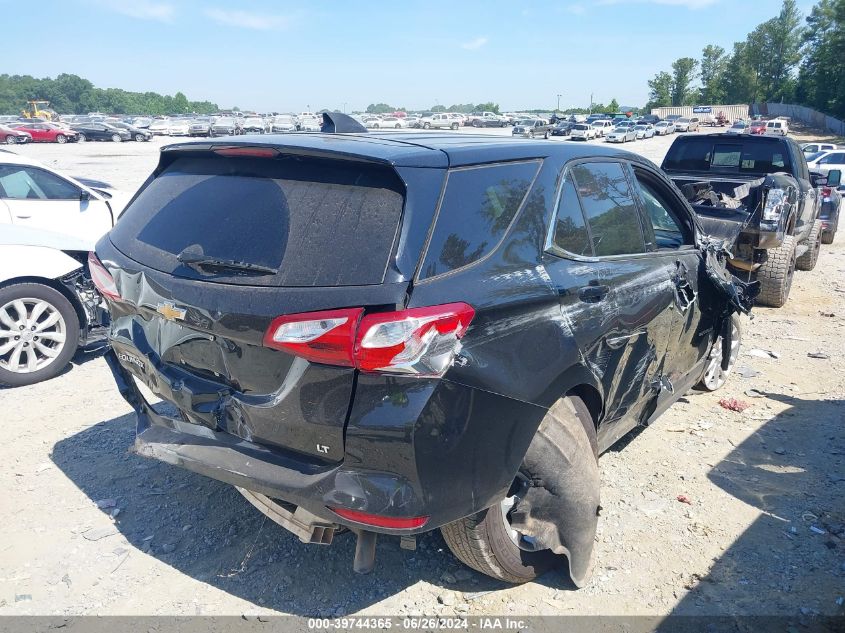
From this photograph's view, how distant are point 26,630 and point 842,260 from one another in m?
12.7

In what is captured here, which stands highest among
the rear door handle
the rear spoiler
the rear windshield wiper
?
the rear spoiler

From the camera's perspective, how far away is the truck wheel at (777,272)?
784 centimetres

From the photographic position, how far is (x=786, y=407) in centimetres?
515

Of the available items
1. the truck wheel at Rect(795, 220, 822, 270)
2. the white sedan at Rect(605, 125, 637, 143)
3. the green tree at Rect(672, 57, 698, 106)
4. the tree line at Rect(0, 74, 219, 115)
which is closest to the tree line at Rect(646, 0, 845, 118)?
the green tree at Rect(672, 57, 698, 106)

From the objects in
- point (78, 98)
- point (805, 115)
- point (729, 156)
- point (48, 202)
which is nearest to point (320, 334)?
point (48, 202)

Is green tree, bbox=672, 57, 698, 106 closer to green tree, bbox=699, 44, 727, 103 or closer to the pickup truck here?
green tree, bbox=699, 44, 727, 103

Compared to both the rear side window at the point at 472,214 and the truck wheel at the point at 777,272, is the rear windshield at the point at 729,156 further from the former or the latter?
the rear side window at the point at 472,214

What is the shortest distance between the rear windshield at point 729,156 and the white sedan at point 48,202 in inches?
298

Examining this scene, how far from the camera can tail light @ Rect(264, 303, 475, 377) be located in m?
2.18

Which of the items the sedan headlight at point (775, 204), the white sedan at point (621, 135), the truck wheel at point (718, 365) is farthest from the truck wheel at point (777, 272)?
the white sedan at point (621, 135)

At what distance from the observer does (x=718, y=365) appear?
17.6 feet

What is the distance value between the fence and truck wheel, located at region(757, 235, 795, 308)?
232 feet

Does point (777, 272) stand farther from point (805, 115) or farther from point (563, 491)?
point (805, 115)

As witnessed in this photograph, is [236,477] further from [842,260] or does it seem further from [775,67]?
[775,67]
